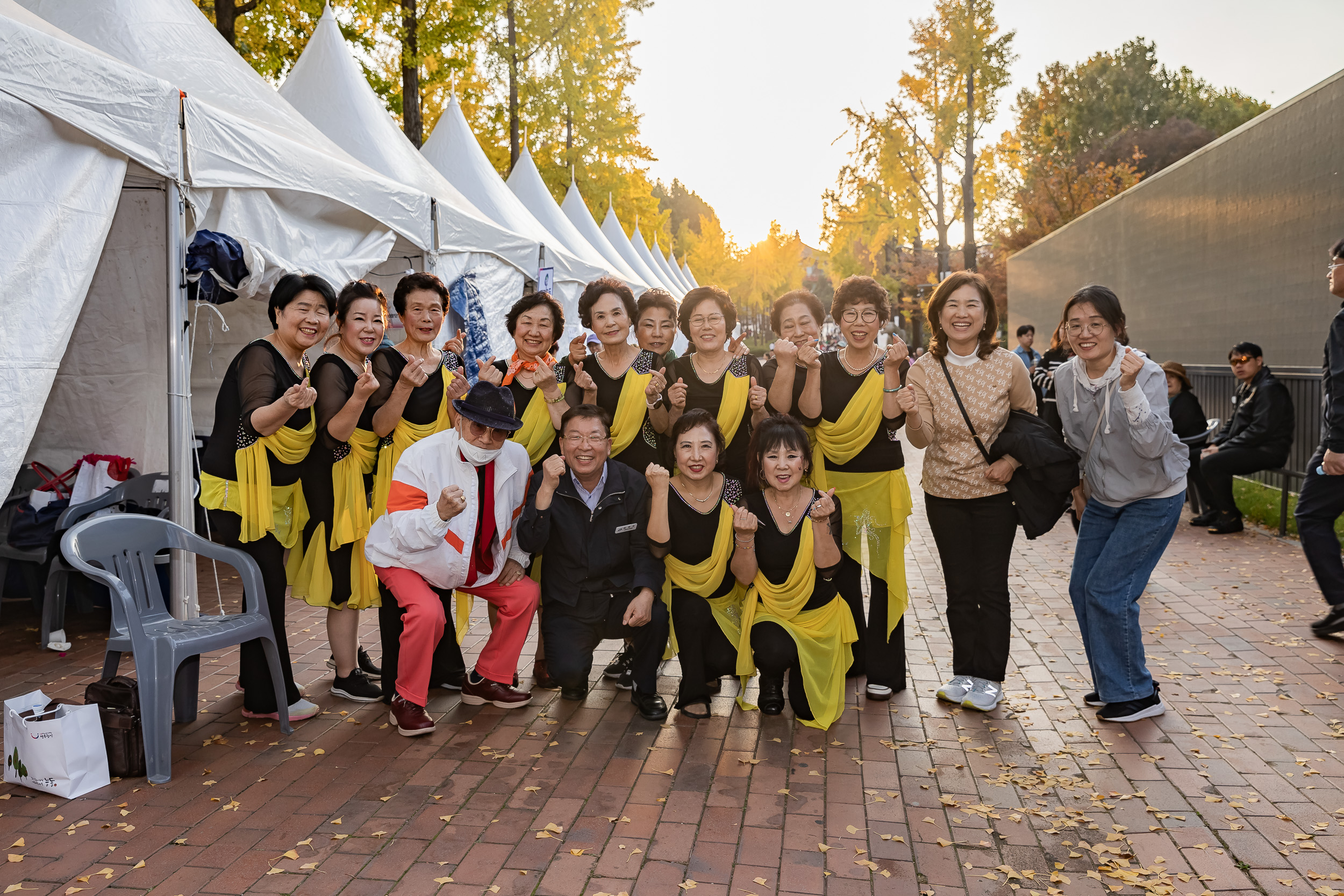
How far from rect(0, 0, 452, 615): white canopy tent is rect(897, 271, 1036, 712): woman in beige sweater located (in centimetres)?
368

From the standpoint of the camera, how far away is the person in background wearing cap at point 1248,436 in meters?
7.97

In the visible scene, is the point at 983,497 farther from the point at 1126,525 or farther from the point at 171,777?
the point at 171,777

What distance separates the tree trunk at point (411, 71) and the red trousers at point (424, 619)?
35.8 ft

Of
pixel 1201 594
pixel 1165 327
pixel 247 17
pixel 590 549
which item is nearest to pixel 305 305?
pixel 590 549

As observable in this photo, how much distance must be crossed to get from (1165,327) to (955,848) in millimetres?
13518

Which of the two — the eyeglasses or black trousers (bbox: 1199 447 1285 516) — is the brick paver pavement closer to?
the eyeglasses

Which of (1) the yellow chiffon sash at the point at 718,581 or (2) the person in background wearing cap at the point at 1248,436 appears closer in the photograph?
(1) the yellow chiffon sash at the point at 718,581

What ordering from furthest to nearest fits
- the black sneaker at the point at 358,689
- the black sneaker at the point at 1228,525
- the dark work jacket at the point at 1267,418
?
the black sneaker at the point at 1228,525 < the dark work jacket at the point at 1267,418 < the black sneaker at the point at 358,689

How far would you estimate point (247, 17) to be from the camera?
546 inches

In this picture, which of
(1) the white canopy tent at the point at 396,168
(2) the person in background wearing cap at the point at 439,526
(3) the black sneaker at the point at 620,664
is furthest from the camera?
(1) the white canopy tent at the point at 396,168

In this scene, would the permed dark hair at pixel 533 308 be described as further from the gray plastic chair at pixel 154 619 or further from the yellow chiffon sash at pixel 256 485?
the gray plastic chair at pixel 154 619

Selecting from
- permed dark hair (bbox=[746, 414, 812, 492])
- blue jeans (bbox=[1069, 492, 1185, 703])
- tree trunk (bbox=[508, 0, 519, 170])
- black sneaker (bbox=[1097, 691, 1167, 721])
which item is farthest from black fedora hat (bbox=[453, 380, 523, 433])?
tree trunk (bbox=[508, 0, 519, 170])

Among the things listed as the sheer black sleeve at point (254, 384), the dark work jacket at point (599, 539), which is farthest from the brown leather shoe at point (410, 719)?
the sheer black sleeve at point (254, 384)

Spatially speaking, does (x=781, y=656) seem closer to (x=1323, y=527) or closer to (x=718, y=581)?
(x=718, y=581)
